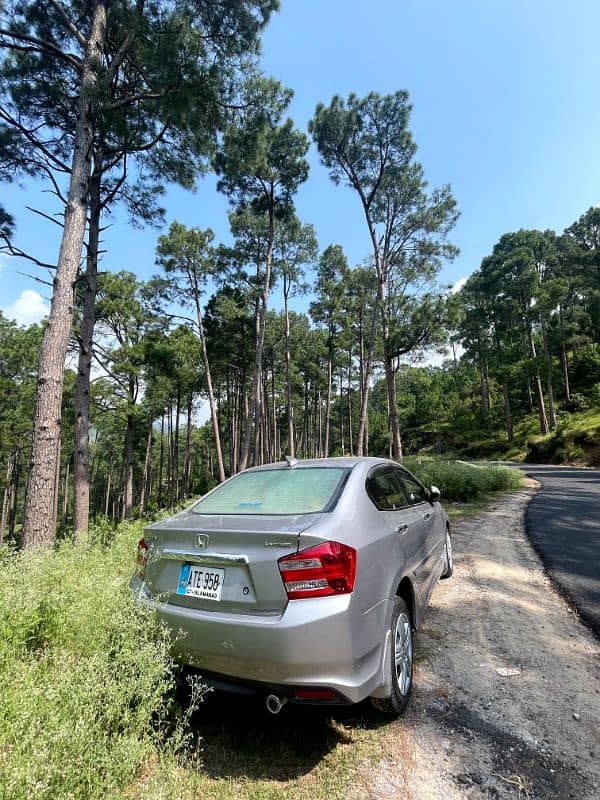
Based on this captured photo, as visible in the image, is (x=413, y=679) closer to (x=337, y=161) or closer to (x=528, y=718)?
(x=528, y=718)

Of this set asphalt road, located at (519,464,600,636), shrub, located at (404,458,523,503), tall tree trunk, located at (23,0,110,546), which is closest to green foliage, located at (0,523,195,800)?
tall tree trunk, located at (23,0,110,546)

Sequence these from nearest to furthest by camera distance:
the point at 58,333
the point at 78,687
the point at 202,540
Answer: the point at 78,687, the point at 202,540, the point at 58,333

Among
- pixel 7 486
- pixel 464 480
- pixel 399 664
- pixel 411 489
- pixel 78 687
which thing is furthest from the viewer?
pixel 7 486

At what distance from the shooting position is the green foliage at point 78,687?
1.40 m

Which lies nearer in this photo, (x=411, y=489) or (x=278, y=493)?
(x=278, y=493)

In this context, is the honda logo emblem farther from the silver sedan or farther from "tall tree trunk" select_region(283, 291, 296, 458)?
"tall tree trunk" select_region(283, 291, 296, 458)

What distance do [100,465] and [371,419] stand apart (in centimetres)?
3581

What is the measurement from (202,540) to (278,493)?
0.71 meters

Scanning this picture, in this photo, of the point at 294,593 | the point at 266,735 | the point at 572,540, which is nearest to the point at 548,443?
the point at 572,540

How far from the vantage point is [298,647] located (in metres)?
1.76

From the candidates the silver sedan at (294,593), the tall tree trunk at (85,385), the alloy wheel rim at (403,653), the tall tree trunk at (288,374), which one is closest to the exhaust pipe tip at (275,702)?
the silver sedan at (294,593)

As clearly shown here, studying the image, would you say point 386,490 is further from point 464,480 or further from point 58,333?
point 464,480

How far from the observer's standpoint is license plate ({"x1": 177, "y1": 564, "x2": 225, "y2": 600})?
205 cm

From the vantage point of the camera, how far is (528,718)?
225 cm
